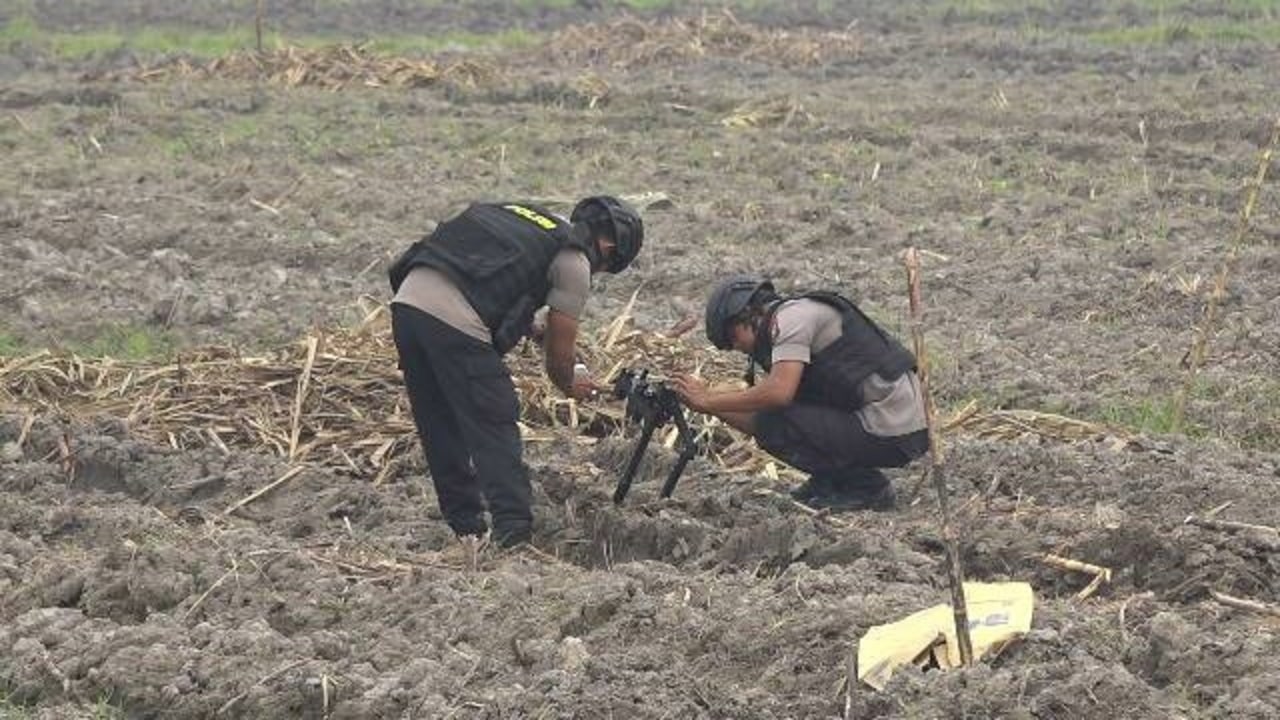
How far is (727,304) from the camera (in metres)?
7.80

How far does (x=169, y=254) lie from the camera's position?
44.7 feet

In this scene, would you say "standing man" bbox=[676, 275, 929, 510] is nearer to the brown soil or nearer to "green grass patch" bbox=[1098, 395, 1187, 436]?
the brown soil

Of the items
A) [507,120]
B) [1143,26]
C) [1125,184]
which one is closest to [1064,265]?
[1125,184]

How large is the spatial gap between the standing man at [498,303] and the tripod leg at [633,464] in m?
→ 0.36

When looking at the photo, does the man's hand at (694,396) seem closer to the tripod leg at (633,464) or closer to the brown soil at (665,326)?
the tripod leg at (633,464)

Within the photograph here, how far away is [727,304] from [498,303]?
2.82ft

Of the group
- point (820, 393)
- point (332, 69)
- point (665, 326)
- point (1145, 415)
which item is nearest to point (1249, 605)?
point (820, 393)

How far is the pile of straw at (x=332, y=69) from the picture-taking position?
22.5 m

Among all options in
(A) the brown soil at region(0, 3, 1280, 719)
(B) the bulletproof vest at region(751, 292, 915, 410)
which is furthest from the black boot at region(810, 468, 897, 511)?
(B) the bulletproof vest at region(751, 292, 915, 410)

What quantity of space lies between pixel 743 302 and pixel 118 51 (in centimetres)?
1990

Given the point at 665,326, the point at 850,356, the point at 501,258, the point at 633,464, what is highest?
the point at 501,258

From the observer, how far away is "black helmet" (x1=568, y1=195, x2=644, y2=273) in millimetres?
7641

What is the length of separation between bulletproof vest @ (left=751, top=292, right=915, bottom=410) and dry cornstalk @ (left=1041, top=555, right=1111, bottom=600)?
1.14 metres

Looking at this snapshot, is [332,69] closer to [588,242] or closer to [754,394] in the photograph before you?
[588,242]
